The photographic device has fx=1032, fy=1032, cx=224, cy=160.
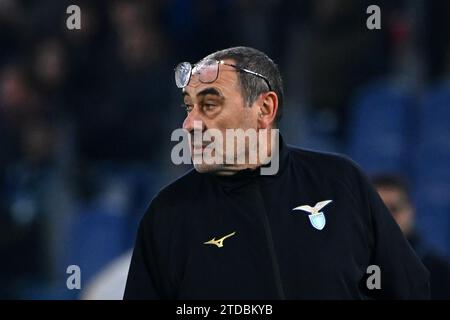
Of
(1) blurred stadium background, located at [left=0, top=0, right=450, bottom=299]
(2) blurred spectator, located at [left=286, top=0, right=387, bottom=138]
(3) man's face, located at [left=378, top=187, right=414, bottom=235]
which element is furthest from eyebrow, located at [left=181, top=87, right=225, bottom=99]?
(2) blurred spectator, located at [left=286, top=0, right=387, bottom=138]

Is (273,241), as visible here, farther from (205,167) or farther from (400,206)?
(400,206)

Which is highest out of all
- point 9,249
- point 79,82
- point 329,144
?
point 79,82

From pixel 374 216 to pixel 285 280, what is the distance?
0.30 meters

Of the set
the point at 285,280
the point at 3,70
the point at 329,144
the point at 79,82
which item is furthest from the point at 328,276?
the point at 3,70

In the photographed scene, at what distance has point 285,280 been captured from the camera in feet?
8.54

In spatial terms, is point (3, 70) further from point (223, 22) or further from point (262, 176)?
point (262, 176)

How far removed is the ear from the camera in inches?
111

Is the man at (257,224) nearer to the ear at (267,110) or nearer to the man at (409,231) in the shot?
the ear at (267,110)

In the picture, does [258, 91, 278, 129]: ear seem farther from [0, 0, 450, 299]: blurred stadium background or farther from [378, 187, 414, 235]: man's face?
[0, 0, 450, 299]: blurred stadium background

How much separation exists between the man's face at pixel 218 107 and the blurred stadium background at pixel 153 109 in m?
3.55

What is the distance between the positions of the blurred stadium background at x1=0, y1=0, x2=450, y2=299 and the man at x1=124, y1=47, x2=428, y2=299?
3.47m

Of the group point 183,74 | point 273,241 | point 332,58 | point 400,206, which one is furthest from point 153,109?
point 273,241

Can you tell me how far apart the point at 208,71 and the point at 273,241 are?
489mm

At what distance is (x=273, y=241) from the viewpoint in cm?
264
